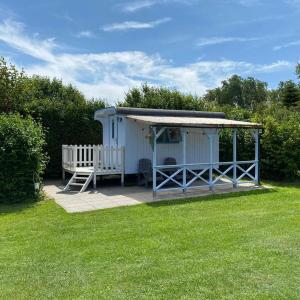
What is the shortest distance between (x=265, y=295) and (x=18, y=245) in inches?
157

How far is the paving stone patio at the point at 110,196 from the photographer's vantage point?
30.1 feet

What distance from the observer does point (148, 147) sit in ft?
42.9

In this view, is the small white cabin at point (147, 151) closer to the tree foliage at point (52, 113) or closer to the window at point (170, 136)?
the window at point (170, 136)

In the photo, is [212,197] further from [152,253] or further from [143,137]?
[152,253]

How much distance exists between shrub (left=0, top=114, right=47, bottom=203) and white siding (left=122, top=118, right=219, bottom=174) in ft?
11.5

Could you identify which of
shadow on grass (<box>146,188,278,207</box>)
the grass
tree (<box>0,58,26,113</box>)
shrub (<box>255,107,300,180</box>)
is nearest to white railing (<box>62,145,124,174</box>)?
tree (<box>0,58,26,113</box>)

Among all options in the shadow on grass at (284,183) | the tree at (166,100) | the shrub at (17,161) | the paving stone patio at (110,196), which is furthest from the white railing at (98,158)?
the tree at (166,100)

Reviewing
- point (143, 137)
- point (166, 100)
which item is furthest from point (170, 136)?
point (166, 100)

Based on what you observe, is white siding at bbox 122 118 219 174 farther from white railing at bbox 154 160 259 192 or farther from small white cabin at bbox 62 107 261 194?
white railing at bbox 154 160 259 192

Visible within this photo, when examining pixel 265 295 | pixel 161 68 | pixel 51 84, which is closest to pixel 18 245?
pixel 265 295

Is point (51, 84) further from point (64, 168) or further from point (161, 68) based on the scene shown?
point (64, 168)

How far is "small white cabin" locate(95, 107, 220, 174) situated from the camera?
1253 cm

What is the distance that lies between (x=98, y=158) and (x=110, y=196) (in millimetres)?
1938

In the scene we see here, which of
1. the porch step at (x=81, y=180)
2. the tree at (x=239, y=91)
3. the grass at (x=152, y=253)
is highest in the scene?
the tree at (x=239, y=91)
